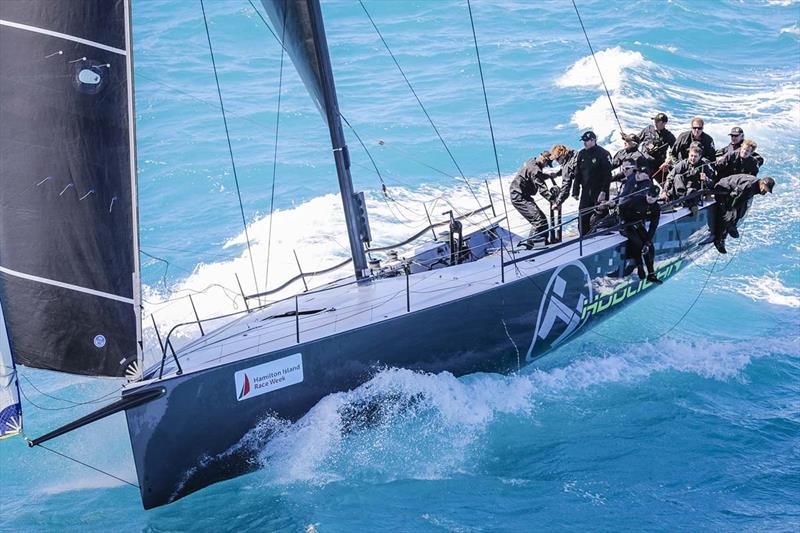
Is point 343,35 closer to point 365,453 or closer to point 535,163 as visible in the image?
point 535,163

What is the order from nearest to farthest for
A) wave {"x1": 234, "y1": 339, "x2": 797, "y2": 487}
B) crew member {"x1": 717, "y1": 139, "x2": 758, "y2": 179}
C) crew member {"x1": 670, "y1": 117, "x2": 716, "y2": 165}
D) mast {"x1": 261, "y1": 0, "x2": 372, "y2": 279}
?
wave {"x1": 234, "y1": 339, "x2": 797, "y2": 487}
mast {"x1": 261, "y1": 0, "x2": 372, "y2": 279}
crew member {"x1": 717, "y1": 139, "x2": 758, "y2": 179}
crew member {"x1": 670, "y1": 117, "x2": 716, "y2": 165}

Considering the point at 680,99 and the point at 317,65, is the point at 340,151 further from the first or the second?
the point at 680,99

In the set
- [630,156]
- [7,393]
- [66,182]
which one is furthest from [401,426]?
[630,156]

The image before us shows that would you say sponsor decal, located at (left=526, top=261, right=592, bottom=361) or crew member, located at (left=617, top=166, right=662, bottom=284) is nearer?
sponsor decal, located at (left=526, top=261, right=592, bottom=361)

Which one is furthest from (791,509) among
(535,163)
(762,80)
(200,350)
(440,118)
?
(762,80)

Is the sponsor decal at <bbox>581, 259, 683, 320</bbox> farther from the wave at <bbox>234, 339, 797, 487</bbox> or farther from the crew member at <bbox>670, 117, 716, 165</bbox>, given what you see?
the crew member at <bbox>670, 117, 716, 165</bbox>

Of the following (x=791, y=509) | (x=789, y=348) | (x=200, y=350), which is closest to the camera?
(x=791, y=509)

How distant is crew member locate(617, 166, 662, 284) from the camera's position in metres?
10.5

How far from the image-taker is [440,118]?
68.5ft

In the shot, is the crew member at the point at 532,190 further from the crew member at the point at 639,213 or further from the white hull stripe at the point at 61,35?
the white hull stripe at the point at 61,35

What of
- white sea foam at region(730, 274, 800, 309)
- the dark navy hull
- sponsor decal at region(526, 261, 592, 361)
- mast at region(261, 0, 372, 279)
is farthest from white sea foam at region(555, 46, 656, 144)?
mast at region(261, 0, 372, 279)

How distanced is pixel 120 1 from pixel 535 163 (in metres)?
5.38

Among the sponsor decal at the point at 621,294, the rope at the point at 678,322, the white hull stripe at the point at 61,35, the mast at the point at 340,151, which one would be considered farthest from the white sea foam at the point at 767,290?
the white hull stripe at the point at 61,35

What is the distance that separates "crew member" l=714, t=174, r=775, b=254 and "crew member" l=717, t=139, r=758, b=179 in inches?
7.5
